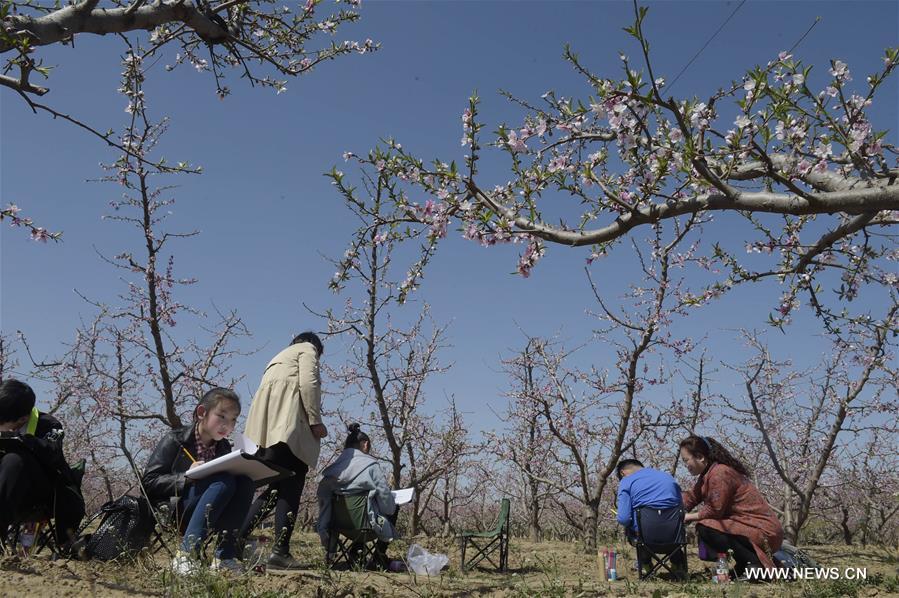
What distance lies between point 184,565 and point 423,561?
223cm

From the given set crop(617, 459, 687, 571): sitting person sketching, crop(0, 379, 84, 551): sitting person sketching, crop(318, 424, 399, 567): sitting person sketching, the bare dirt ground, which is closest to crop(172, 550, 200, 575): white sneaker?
the bare dirt ground

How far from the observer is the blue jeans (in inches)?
131

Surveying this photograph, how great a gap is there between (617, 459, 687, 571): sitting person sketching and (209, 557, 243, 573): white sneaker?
9.90 feet

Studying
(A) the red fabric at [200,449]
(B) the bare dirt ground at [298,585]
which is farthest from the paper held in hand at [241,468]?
(B) the bare dirt ground at [298,585]

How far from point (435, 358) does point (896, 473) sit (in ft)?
35.6

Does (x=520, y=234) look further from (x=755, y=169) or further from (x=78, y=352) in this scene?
(x=78, y=352)

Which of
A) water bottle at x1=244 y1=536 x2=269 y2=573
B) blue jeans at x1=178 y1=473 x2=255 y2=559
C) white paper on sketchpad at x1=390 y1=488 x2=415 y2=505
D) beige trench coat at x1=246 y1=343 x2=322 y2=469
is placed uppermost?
beige trench coat at x1=246 y1=343 x2=322 y2=469

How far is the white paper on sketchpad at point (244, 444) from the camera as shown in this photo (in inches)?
160

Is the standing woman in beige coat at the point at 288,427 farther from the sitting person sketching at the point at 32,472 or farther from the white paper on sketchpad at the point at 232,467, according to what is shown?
the sitting person sketching at the point at 32,472

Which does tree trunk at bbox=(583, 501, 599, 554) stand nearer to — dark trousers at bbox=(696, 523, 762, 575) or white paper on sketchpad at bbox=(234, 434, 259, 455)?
dark trousers at bbox=(696, 523, 762, 575)

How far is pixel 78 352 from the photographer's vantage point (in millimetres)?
11250

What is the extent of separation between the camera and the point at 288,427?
4254 millimetres

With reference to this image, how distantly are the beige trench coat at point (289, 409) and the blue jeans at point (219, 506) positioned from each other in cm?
67

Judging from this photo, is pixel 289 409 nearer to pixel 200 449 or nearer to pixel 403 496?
pixel 200 449
